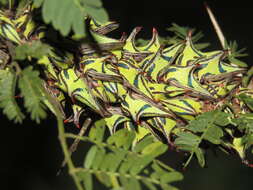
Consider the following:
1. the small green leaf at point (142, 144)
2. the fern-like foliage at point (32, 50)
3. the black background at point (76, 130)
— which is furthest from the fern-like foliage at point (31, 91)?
the black background at point (76, 130)

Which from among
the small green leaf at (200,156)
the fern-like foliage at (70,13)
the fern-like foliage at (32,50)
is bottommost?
the small green leaf at (200,156)

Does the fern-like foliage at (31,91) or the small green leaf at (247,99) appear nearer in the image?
the fern-like foliage at (31,91)

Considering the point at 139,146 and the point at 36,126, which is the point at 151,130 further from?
the point at 36,126

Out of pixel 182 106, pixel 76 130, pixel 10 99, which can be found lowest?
pixel 76 130

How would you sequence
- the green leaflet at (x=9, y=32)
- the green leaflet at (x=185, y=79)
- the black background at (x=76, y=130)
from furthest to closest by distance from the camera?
the black background at (x=76, y=130), the green leaflet at (x=185, y=79), the green leaflet at (x=9, y=32)

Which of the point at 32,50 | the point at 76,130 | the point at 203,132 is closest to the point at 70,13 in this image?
the point at 32,50

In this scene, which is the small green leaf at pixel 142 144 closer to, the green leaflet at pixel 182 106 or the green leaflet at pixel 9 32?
the green leaflet at pixel 182 106

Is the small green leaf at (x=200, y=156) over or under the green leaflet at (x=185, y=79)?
under

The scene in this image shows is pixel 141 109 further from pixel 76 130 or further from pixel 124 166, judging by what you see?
pixel 76 130

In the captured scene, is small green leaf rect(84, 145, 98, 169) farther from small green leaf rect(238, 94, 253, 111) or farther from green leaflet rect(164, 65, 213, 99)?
small green leaf rect(238, 94, 253, 111)
